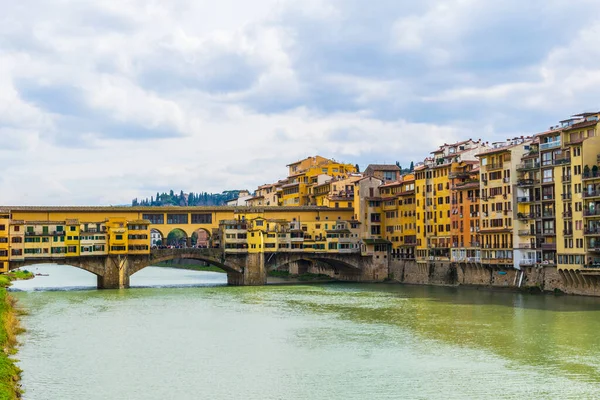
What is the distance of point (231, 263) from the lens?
7400 cm

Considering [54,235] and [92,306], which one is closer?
[92,306]

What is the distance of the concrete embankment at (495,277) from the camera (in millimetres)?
55125

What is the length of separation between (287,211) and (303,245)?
16.7 feet

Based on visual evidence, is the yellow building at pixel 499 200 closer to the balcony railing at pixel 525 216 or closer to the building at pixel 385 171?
the balcony railing at pixel 525 216

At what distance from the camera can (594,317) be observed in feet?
145

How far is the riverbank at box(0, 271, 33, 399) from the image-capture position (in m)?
26.9

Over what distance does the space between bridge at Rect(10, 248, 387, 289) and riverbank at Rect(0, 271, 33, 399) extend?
14790mm

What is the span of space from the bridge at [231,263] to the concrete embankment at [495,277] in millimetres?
2947

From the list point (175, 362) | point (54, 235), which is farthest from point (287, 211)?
point (175, 362)

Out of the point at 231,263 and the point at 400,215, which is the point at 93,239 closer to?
the point at 231,263

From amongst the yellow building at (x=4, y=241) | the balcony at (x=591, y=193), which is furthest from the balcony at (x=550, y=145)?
the yellow building at (x=4, y=241)

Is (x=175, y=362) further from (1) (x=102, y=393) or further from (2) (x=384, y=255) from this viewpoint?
(2) (x=384, y=255)

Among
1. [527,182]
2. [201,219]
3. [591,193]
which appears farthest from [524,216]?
[201,219]

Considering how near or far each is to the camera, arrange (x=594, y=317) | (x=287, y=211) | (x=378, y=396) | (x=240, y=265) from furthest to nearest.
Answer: (x=287, y=211) → (x=240, y=265) → (x=594, y=317) → (x=378, y=396)
